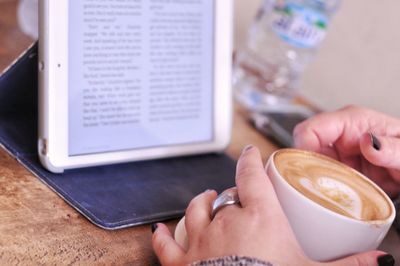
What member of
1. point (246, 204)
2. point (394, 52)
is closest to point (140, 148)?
point (246, 204)

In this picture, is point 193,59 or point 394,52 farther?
point 394,52

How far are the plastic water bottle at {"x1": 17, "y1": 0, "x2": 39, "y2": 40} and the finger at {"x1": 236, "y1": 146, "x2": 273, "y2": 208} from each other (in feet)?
1.92

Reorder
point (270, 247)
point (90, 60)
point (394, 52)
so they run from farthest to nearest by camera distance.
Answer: point (394, 52), point (90, 60), point (270, 247)

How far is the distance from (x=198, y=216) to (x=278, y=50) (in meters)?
0.69

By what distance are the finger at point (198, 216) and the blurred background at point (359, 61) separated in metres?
0.57

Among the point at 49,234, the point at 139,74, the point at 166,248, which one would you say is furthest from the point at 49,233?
the point at 139,74

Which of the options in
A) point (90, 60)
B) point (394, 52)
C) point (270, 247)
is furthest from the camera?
point (394, 52)

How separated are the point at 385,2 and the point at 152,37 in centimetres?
53

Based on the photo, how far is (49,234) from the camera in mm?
456

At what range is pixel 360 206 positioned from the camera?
479 mm

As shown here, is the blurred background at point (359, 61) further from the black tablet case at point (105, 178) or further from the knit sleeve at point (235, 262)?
the knit sleeve at point (235, 262)

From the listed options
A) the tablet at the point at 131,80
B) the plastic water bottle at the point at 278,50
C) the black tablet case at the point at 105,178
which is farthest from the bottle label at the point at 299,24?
the black tablet case at the point at 105,178

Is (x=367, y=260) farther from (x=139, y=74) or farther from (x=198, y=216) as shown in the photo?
(x=139, y=74)

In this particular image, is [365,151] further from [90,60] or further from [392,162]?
[90,60]
